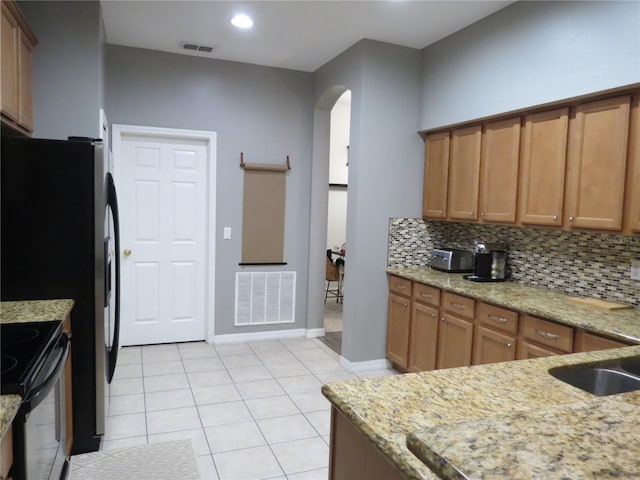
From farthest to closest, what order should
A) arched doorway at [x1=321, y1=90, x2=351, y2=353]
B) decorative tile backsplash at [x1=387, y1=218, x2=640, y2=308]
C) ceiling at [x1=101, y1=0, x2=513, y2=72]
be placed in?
arched doorway at [x1=321, y1=90, x2=351, y2=353] < ceiling at [x1=101, y1=0, x2=513, y2=72] < decorative tile backsplash at [x1=387, y1=218, x2=640, y2=308]

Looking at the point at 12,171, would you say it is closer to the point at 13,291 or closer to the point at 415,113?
the point at 13,291

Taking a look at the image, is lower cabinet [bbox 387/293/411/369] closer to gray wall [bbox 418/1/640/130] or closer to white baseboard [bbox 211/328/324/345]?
white baseboard [bbox 211/328/324/345]

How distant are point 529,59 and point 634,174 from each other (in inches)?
40.9

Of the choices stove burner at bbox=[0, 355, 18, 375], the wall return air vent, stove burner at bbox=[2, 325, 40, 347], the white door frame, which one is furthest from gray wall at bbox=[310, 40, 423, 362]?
stove burner at bbox=[0, 355, 18, 375]

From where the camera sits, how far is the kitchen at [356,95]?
2861mm

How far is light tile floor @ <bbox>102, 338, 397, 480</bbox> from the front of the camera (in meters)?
2.63

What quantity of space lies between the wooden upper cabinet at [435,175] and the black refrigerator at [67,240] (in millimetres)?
2590

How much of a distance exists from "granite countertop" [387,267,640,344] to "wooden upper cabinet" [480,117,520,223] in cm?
51

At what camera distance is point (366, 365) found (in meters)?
4.07

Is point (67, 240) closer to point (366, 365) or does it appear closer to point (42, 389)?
point (42, 389)

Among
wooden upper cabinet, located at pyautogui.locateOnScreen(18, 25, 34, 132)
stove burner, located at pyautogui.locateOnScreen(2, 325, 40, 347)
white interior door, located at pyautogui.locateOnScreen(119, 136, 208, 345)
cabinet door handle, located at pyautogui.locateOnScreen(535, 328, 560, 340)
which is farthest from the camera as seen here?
white interior door, located at pyautogui.locateOnScreen(119, 136, 208, 345)

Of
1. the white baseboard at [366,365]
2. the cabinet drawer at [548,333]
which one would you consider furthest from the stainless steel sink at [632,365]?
the white baseboard at [366,365]

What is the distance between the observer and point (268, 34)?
383 cm

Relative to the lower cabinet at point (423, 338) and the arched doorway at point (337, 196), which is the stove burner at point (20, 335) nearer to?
the lower cabinet at point (423, 338)
